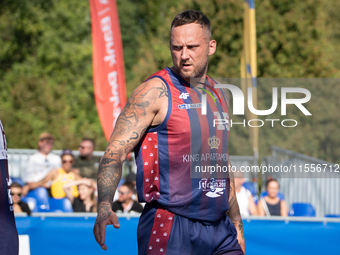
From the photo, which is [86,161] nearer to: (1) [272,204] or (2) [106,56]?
(2) [106,56]

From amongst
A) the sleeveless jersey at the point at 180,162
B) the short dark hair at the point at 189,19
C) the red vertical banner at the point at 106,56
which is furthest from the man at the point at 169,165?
the red vertical banner at the point at 106,56

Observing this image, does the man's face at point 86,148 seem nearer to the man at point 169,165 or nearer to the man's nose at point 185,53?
the man at point 169,165

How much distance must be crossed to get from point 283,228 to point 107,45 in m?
6.02

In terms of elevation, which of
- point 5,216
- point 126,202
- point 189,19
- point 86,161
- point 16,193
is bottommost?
point 126,202

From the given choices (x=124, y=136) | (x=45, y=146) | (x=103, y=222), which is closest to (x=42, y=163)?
(x=45, y=146)

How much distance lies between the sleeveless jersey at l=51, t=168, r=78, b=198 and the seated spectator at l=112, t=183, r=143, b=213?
2.62 ft

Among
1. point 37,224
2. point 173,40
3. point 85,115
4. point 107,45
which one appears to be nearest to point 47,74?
point 85,115

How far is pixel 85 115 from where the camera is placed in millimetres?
21984

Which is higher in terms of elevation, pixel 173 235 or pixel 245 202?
pixel 173 235

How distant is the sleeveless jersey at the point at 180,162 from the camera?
7.27ft

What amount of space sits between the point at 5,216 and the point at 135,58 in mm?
24488

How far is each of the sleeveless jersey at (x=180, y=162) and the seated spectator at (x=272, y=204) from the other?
10.3 ft

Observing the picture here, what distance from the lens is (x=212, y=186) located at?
7.65ft

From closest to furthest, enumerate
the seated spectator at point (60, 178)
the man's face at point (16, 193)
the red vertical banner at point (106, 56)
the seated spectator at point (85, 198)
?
the man's face at point (16, 193) → the seated spectator at point (85, 198) → the seated spectator at point (60, 178) → the red vertical banner at point (106, 56)
